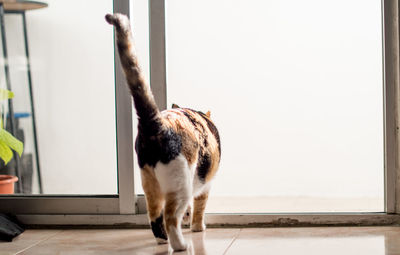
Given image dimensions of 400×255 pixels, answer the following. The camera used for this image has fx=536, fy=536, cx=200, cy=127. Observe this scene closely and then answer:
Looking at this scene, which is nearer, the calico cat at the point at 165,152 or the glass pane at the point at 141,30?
the calico cat at the point at 165,152

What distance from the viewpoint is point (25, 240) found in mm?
1889

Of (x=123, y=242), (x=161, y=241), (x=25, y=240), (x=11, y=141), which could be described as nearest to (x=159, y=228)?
(x=161, y=241)

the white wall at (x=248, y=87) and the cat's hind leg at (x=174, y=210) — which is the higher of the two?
the white wall at (x=248, y=87)

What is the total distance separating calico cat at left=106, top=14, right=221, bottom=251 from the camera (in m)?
Result: 1.51

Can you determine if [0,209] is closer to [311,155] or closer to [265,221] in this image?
[265,221]

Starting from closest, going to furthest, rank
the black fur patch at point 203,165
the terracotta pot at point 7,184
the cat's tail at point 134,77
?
the cat's tail at point 134,77 < the black fur patch at point 203,165 < the terracotta pot at point 7,184

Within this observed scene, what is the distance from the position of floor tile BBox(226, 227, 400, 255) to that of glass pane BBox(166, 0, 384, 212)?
0.26 metres

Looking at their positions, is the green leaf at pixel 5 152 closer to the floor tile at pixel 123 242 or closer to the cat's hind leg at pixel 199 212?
the floor tile at pixel 123 242

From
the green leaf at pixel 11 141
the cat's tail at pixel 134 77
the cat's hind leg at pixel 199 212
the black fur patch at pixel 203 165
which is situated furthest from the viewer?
the green leaf at pixel 11 141

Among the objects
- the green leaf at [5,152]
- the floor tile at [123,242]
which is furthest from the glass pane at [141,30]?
the green leaf at [5,152]

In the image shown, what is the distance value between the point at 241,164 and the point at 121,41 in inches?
42.2

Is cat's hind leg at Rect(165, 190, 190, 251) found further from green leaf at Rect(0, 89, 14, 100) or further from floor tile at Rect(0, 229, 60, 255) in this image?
green leaf at Rect(0, 89, 14, 100)

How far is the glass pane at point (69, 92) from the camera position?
212 cm

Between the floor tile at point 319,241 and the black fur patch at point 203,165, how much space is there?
250 millimetres
